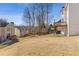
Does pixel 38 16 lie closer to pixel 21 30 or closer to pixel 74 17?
pixel 21 30

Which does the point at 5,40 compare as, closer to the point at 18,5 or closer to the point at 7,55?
the point at 7,55

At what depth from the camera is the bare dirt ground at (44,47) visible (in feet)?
11.4

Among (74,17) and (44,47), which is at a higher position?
(74,17)

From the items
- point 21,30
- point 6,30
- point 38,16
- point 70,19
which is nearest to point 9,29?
point 6,30

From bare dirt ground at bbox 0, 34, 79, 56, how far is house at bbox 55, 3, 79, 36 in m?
0.08

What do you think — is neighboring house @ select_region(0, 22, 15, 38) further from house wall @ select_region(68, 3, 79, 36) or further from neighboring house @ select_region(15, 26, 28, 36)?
house wall @ select_region(68, 3, 79, 36)

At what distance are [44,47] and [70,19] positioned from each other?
1.49 feet

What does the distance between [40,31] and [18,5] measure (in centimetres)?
41

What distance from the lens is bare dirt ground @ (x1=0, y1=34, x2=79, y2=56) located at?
3.48 m

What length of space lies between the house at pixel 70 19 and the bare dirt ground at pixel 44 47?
0.08 metres

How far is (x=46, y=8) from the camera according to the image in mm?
3516

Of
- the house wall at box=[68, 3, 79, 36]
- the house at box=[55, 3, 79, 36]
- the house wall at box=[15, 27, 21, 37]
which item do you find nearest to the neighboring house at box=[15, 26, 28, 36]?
the house wall at box=[15, 27, 21, 37]

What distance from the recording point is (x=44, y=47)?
3.50 metres

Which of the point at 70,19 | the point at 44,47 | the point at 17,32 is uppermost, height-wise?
the point at 70,19
